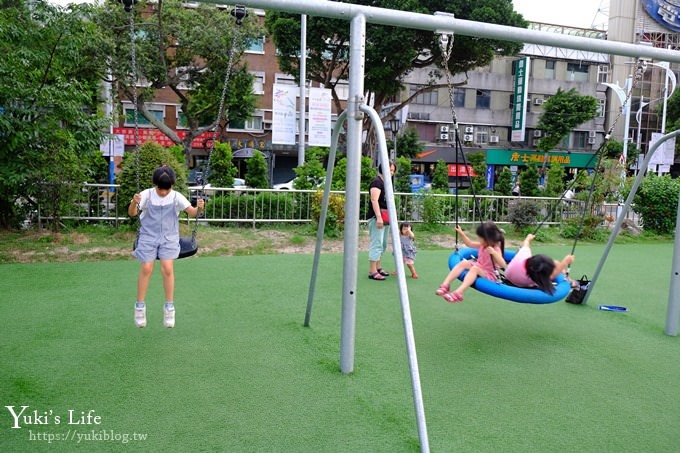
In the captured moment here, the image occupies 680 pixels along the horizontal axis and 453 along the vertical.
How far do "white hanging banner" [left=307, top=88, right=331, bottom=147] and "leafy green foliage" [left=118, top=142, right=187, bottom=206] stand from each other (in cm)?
655

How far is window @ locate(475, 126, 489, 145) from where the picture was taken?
37.9 m

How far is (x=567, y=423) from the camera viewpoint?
350cm

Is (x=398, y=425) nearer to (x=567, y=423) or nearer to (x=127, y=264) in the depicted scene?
(x=567, y=423)

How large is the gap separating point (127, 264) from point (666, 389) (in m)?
6.48

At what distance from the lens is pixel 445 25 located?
4477 mm

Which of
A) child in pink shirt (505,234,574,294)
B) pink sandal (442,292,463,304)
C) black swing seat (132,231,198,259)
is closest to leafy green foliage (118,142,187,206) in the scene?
black swing seat (132,231,198,259)

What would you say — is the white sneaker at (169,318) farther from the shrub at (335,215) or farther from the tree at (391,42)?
the tree at (391,42)

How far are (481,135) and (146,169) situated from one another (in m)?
31.8

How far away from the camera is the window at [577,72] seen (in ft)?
128

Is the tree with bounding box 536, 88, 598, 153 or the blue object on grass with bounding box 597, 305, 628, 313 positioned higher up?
the tree with bounding box 536, 88, 598, 153

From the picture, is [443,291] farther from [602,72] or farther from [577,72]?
[602,72]

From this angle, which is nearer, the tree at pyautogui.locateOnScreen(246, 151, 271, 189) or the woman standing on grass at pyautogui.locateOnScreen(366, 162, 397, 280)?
the woman standing on grass at pyautogui.locateOnScreen(366, 162, 397, 280)

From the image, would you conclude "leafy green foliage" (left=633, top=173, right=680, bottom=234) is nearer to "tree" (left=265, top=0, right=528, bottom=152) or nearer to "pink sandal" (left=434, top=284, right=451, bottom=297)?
"tree" (left=265, top=0, right=528, bottom=152)

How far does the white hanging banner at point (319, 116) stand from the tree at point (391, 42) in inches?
193
